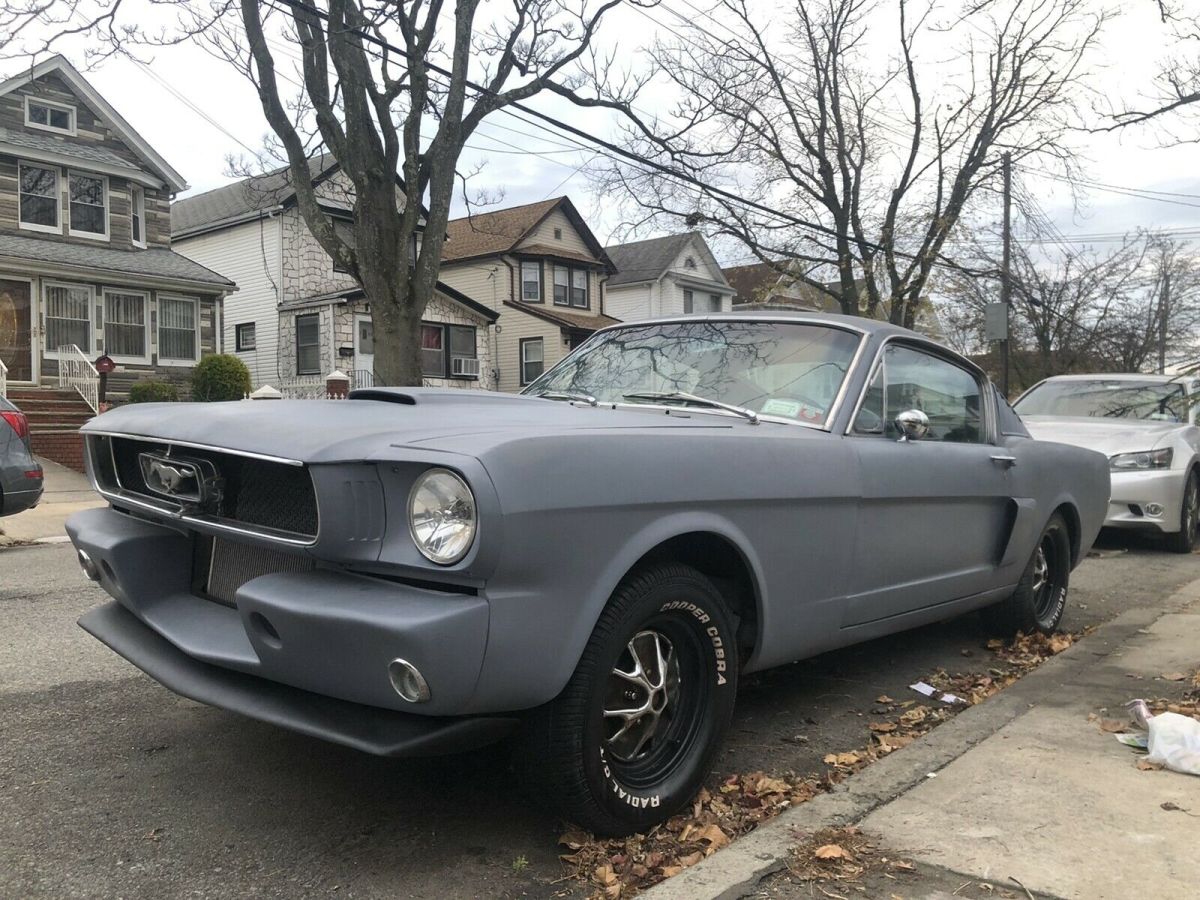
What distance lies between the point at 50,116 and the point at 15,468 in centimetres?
1744

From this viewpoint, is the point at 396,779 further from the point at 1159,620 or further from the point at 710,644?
the point at 1159,620

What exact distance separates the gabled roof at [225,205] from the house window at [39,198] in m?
5.44

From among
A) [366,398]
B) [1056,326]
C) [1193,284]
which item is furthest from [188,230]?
[1193,284]

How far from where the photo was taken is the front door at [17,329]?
2025 centimetres

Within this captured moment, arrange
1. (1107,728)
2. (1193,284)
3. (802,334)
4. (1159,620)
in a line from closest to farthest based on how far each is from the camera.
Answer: (1107,728) < (802,334) < (1159,620) < (1193,284)

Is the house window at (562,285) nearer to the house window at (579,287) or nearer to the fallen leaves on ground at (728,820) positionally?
the house window at (579,287)

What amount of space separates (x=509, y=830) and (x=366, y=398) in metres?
1.44

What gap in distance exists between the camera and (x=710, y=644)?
2.88 meters

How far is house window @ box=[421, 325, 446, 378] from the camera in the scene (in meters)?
29.0

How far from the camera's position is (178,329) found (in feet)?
76.6

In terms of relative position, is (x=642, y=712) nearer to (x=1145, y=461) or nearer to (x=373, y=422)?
(x=373, y=422)

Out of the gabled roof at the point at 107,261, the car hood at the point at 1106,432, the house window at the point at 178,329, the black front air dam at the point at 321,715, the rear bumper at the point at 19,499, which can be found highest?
the gabled roof at the point at 107,261

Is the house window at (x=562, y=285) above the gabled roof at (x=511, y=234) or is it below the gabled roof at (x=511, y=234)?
below

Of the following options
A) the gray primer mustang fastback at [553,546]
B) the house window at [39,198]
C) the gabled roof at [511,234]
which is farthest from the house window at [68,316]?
the gray primer mustang fastback at [553,546]
